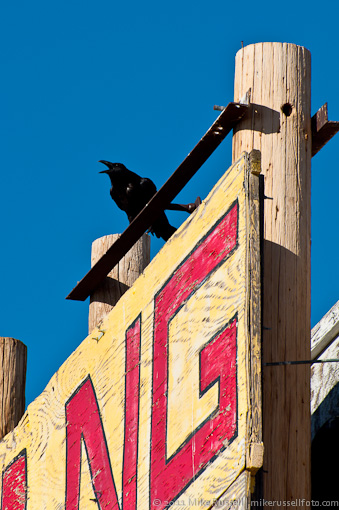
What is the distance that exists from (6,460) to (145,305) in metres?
1.77

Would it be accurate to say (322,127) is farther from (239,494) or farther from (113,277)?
(113,277)

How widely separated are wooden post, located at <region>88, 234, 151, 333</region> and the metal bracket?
1.86 metres

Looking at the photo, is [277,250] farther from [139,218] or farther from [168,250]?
[139,218]

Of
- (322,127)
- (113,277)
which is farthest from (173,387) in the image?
(113,277)

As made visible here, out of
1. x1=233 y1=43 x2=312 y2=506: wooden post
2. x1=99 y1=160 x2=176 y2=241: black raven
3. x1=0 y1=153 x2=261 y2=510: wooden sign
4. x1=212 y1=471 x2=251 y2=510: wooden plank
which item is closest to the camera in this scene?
x1=212 y1=471 x2=251 y2=510: wooden plank

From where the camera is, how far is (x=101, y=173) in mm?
9234

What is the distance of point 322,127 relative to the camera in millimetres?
3926

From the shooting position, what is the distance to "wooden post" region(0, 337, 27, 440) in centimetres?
556

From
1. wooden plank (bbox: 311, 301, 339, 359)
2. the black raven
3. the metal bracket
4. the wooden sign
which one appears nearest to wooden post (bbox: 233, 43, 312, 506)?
the metal bracket

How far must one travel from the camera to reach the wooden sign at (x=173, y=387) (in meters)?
3.21

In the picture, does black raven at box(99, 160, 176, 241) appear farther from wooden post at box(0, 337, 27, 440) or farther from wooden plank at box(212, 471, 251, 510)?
wooden plank at box(212, 471, 251, 510)

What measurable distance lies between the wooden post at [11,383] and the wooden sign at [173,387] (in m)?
0.62

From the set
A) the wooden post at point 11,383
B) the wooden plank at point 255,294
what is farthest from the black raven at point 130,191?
the wooden plank at point 255,294

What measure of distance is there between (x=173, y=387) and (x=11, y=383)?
218cm
